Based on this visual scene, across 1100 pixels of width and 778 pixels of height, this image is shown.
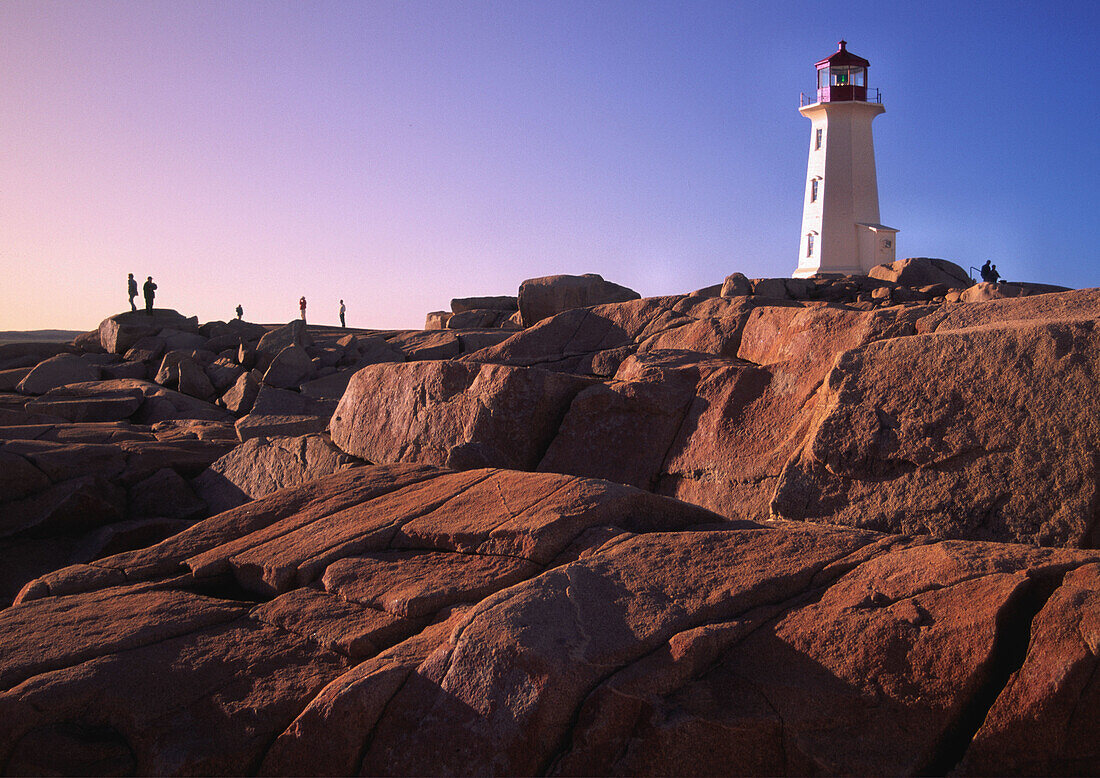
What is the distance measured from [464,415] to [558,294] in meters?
6.79

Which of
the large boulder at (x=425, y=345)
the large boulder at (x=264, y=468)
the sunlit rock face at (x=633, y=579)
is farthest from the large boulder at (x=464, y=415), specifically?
the large boulder at (x=425, y=345)

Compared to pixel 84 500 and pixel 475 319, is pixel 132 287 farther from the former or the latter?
pixel 84 500

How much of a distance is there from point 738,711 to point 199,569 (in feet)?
9.86

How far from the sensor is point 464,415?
6.05 m

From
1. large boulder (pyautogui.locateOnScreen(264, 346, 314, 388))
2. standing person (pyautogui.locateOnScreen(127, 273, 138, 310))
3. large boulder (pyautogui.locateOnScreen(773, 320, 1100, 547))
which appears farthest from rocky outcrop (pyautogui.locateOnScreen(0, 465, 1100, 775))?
standing person (pyautogui.locateOnScreen(127, 273, 138, 310))

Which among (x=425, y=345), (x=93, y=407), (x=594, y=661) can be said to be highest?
(x=425, y=345)

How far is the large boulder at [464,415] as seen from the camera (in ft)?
19.3

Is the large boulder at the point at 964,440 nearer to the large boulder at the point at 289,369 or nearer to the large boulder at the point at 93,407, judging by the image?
the large boulder at the point at 93,407

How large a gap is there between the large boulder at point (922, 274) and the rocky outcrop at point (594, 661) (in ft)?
60.7

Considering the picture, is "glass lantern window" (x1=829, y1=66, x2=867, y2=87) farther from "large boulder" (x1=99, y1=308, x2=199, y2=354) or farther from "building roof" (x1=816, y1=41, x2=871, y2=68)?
"large boulder" (x1=99, y1=308, x2=199, y2=354)

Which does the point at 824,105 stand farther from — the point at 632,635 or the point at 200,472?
the point at 632,635

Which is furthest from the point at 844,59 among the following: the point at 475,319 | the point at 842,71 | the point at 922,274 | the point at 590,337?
the point at 590,337

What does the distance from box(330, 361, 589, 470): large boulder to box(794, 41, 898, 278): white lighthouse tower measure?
24.6 m

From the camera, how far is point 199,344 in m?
18.7
